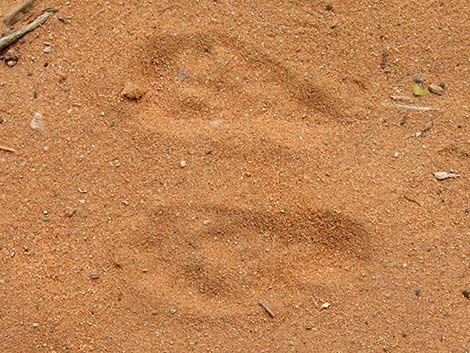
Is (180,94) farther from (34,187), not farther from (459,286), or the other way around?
(459,286)

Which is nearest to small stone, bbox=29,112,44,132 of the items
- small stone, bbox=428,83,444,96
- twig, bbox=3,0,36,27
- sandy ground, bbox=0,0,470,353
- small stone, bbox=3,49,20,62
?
sandy ground, bbox=0,0,470,353

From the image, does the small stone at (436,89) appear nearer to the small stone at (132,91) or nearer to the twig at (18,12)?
the small stone at (132,91)

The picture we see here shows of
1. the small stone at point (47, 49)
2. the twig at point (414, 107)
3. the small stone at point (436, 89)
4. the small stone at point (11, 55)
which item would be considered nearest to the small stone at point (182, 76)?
the small stone at point (47, 49)

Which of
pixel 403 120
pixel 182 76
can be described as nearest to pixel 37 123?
pixel 182 76

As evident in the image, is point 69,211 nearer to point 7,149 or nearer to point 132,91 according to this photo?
point 7,149

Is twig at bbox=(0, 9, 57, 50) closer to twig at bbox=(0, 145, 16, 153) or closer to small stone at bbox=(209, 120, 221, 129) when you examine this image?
twig at bbox=(0, 145, 16, 153)

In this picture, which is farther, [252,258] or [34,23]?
[34,23]

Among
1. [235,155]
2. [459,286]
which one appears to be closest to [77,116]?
[235,155]
